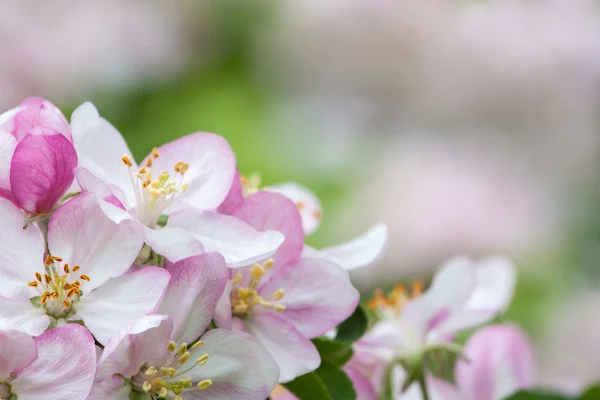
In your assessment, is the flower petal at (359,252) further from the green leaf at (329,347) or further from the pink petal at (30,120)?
the pink petal at (30,120)

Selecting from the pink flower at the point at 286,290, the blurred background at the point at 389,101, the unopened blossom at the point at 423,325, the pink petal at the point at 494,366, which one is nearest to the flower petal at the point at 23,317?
the pink flower at the point at 286,290

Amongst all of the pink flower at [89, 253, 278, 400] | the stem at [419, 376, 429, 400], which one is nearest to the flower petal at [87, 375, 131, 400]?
the pink flower at [89, 253, 278, 400]

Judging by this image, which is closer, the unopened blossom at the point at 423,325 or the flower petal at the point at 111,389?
the flower petal at the point at 111,389

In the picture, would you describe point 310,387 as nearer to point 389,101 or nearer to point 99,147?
point 99,147

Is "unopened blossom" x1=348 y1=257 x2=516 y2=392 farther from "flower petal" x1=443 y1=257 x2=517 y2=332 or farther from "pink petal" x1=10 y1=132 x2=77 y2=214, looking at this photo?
"pink petal" x1=10 y1=132 x2=77 y2=214

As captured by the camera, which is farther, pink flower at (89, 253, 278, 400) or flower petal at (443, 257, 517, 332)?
flower petal at (443, 257, 517, 332)

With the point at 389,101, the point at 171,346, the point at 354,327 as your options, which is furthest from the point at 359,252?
the point at 389,101
